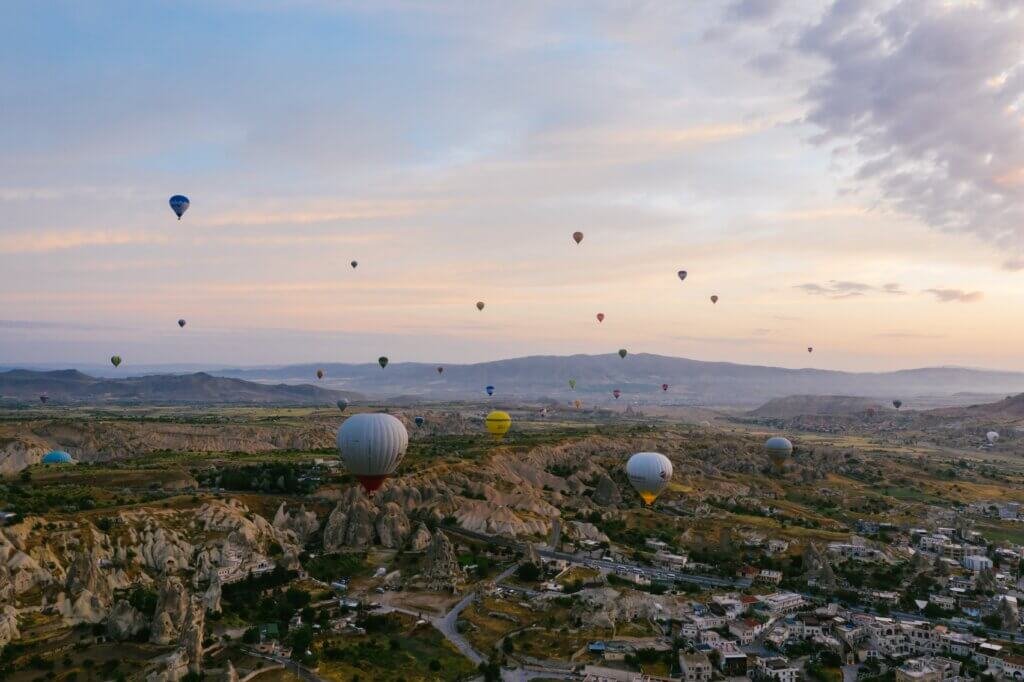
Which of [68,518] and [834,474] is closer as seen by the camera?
[68,518]

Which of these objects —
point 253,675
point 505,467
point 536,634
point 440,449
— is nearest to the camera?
point 253,675

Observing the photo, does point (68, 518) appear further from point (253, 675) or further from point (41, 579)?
point (253, 675)

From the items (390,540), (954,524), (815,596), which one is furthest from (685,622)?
(954,524)

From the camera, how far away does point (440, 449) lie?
117 metres

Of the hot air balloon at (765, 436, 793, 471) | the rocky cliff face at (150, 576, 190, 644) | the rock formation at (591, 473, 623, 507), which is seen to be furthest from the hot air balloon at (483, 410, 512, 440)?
the rocky cliff face at (150, 576, 190, 644)

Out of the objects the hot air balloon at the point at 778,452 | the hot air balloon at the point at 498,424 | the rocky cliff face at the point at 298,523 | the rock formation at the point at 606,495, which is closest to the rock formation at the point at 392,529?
the rocky cliff face at the point at 298,523

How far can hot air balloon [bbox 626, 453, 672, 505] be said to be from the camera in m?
84.0

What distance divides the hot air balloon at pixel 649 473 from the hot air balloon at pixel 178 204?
53481 millimetres

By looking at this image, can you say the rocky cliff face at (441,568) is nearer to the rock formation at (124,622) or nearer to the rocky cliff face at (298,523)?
the rocky cliff face at (298,523)

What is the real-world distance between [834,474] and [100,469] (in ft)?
348

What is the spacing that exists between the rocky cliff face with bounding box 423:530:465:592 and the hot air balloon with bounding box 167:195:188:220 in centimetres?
4112

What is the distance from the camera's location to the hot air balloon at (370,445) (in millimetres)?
65625

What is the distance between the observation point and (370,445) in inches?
2576

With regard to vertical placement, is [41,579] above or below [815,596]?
above
